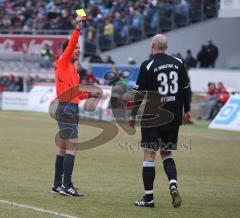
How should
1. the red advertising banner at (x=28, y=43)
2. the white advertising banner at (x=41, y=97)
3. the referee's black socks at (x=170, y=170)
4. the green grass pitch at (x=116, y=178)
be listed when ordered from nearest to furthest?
1. the green grass pitch at (x=116, y=178)
2. the referee's black socks at (x=170, y=170)
3. the white advertising banner at (x=41, y=97)
4. the red advertising banner at (x=28, y=43)

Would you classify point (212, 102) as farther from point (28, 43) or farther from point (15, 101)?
point (28, 43)

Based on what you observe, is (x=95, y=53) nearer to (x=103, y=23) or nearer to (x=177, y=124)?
(x=103, y=23)

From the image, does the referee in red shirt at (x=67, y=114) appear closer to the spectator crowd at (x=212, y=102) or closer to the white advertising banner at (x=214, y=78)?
the spectator crowd at (x=212, y=102)

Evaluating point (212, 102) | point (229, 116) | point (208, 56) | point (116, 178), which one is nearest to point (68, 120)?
point (116, 178)

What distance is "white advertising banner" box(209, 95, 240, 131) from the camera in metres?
25.0

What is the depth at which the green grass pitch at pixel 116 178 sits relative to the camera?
976 cm

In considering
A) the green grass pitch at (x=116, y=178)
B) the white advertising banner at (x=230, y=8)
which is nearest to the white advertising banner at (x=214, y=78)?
the white advertising banner at (x=230, y=8)

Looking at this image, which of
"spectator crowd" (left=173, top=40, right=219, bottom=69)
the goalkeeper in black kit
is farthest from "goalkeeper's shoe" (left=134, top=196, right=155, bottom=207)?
"spectator crowd" (left=173, top=40, right=219, bottom=69)

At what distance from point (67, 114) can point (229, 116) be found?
15124mm

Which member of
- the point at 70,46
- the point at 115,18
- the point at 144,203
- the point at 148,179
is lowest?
the point at 115,18

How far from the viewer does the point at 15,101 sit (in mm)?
33500

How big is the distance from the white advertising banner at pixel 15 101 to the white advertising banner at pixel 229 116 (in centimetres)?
996

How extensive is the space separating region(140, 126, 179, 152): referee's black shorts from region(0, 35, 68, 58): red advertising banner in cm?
2879

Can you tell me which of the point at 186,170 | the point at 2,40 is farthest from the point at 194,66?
the point at 186,170
